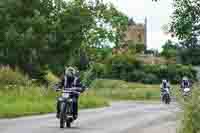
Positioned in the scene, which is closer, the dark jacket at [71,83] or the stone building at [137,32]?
the dark jacket at [71,83]

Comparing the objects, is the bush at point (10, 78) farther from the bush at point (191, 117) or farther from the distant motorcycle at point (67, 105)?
the bush at point (191, 117)

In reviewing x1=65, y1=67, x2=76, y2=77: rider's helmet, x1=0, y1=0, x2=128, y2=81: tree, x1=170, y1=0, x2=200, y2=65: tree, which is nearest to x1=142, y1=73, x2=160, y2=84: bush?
x1=0, y1=0, x2=128, y2=81: tree

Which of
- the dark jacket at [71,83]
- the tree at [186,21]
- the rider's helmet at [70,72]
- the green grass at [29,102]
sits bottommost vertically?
the green grass at [29,102]

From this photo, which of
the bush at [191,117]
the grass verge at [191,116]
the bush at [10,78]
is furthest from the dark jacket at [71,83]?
the bush at [10,78]

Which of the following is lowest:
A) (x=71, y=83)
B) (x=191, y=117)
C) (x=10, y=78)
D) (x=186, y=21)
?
(x=191, y=117)

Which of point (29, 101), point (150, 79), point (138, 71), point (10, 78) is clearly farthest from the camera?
point (138, 71)

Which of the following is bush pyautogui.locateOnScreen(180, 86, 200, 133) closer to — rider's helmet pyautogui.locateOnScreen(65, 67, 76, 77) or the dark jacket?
the dark jacket

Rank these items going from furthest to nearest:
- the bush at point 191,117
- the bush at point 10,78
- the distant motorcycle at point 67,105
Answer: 1. the bush at point 10,78
2. the distant motorcycle at point 67,105
3. the bush at point 191,117

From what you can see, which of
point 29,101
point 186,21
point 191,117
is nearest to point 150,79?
point 29,101

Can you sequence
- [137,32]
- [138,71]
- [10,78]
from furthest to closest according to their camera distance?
[137,32], [138,71], [10,78]

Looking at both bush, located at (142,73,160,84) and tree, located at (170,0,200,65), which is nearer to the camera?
tree, located at (170,0,200,65)

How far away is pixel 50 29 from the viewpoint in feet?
226

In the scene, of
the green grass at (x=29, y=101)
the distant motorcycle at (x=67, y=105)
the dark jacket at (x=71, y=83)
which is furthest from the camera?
the green grass at (x=29, y=101)

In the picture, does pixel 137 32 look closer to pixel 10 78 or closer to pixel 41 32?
pixel 41 32
